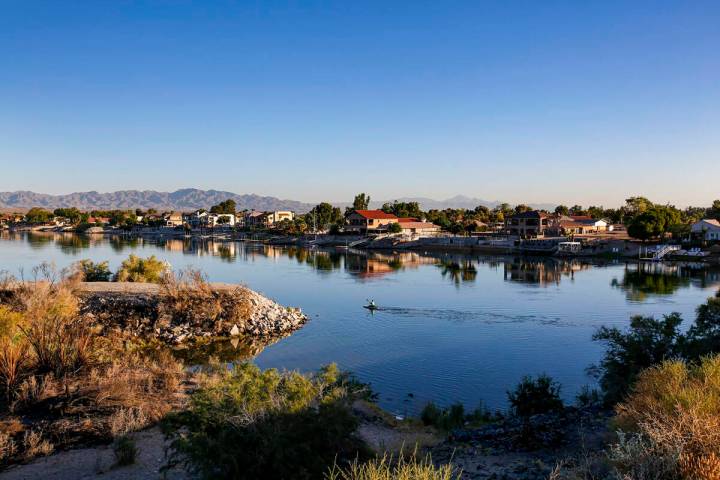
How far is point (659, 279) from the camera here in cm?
4931

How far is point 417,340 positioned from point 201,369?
34.4 feet

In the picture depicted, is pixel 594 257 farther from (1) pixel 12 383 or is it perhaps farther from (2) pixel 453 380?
(1) pixel 12 383

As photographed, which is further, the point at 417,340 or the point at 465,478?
the point at 417,340

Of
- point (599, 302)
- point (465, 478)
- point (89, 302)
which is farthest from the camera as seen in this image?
point (599, 302)

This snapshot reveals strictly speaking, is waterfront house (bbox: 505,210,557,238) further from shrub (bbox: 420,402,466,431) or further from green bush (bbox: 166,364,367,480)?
green bush (bbox: 166,364,367,480)

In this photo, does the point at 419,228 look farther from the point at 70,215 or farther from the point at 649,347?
the point at 70,215

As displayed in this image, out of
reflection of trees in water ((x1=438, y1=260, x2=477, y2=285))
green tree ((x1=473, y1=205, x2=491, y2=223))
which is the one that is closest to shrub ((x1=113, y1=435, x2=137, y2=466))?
reflection of trees in water ((x1=438, y1=260, x2=477, y2=285))

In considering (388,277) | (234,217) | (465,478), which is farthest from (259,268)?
(234,217)

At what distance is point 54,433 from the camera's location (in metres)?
11.4

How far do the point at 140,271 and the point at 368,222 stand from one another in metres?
79.0

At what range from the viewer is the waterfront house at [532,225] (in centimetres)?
9450

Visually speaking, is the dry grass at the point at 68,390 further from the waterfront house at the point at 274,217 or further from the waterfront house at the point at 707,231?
the waterfront house at the point at 274,217

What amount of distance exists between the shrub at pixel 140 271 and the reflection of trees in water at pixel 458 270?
25238mm

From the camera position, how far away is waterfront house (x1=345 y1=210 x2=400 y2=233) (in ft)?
368
